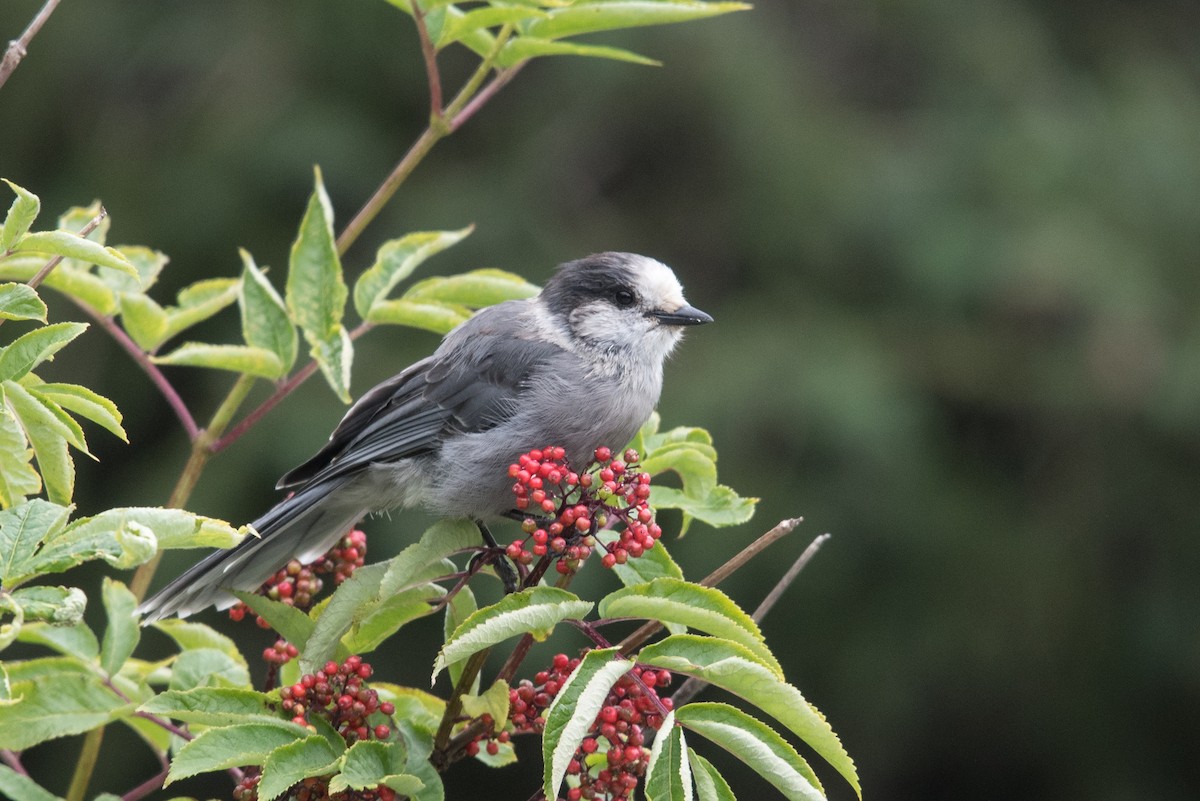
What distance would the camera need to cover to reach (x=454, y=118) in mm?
2504

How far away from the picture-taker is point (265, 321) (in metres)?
2.46

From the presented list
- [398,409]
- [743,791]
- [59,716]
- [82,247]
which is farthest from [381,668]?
[82,247]

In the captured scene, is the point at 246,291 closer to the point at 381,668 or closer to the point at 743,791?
the point at 381,668

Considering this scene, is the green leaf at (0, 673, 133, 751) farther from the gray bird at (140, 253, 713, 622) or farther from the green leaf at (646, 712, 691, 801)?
the green leaf at (646, 712, 691, 801)

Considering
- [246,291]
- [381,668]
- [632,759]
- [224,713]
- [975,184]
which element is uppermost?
[975,184]

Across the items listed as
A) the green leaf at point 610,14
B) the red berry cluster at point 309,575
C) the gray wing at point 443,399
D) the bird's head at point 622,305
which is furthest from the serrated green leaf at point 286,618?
the bird's head at point 622,305

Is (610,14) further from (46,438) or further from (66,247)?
(46,438)

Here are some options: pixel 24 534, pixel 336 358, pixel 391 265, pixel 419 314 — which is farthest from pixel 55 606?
pixel 391 265

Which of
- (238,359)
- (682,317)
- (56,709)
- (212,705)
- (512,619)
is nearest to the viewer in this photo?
(512,619)

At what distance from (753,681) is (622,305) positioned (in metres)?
1.90

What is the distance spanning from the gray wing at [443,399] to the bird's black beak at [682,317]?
265mm

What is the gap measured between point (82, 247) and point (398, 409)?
1.56m

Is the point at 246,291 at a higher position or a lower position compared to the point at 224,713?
higher

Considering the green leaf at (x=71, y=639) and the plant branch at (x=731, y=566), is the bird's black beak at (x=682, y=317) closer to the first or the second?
the plant branch at (x=731, y=566)
